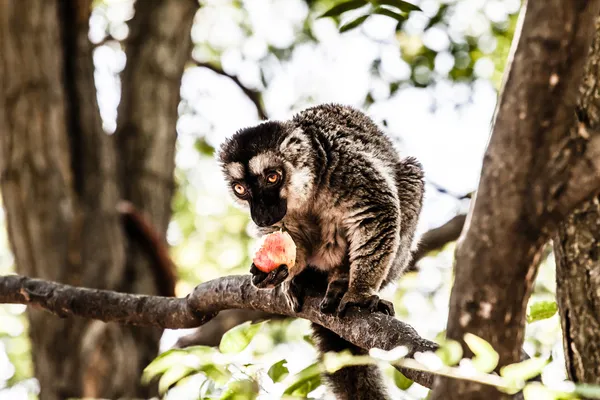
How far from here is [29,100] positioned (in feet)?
20.6

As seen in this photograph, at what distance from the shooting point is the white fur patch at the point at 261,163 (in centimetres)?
447

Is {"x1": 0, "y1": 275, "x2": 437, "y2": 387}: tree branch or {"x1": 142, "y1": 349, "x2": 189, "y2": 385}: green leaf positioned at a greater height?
{"x1": 142, "y1": 349, "x2": 189, "y2": 385}: green leaf

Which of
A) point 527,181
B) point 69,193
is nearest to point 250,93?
point 69,193

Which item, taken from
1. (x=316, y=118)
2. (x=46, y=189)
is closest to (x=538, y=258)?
(x=316, y=118)

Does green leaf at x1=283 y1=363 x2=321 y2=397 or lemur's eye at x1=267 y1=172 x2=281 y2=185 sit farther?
lemur's eye at x1=267 y1=172 x2=281 y2=185

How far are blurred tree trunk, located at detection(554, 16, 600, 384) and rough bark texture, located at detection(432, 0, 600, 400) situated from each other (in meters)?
0.78

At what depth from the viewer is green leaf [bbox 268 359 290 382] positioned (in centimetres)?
260

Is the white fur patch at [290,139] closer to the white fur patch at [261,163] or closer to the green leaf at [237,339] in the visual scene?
the white fur patch at [261,163]

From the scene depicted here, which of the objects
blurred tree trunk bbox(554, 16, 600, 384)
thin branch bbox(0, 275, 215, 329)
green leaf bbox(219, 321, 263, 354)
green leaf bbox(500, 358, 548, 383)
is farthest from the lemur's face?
green leaf bbox(500, 358, 548, 383)

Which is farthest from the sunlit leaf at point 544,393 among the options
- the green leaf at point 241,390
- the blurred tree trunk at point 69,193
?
the blurred tree trunk at point 69,193

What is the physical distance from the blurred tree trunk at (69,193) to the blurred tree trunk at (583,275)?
170 inches

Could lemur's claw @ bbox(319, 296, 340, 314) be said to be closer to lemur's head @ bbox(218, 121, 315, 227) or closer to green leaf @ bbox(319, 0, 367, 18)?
lemur's head @ bbox(218, 121, 315, 227)

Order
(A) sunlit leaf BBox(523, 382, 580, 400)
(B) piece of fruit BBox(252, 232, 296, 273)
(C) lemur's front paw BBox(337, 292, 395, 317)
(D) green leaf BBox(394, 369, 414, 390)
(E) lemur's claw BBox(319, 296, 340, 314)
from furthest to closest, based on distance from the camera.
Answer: (B) piece of fruit BBox(252, 232, 296, 273), (E) lemur's claw BBox(319, 296, 340, 314), (C) lemur's front paw BBox(337, 292, 395, 317), (D) green leaf BBox(394, 369, 414, 390), (A) sunlit leaf BBox(523, 382, 580, 400)

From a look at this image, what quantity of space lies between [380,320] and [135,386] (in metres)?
3.67
